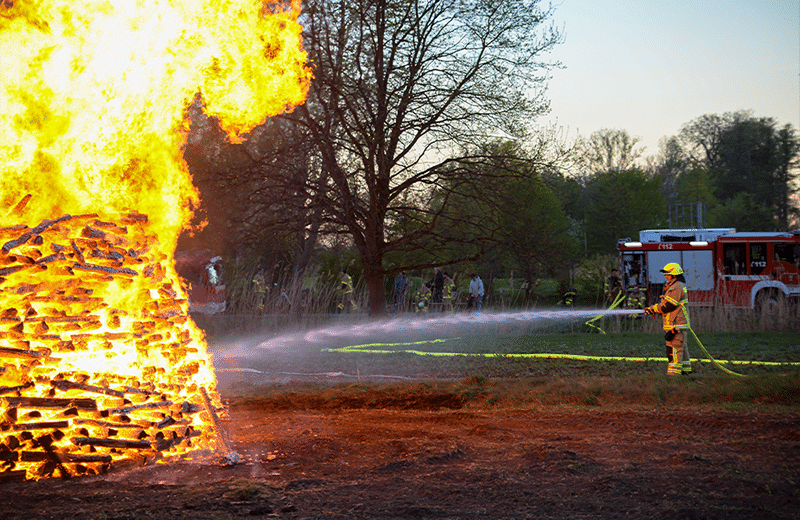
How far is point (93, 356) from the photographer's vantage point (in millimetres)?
5473

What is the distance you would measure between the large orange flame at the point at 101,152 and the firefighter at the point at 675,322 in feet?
22.6

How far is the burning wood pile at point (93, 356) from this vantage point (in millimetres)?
5043

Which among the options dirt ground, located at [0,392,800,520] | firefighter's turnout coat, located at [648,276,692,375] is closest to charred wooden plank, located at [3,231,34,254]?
dirt ground, located at [0,392,800,520]

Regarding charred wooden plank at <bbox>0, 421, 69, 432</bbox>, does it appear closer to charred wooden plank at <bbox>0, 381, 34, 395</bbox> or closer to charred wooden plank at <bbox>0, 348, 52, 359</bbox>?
charred wooden plank at <bbox>0, 381, 34, 395</bbox>

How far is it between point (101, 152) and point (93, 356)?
6.41 feet

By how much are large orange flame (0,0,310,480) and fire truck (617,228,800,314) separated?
50.6 feet

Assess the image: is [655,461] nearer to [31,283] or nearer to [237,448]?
[237,448]

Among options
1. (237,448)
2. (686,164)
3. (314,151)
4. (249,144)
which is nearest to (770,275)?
(314,151)

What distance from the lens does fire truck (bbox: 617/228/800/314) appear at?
65.3 ft

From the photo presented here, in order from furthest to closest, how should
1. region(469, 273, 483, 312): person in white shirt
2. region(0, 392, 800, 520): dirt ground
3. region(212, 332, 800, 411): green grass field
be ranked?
1. region(469, 273, 483, 312): person in white shirt
2. region(212, 332, 800, 411): green grass field
3. region(0, 392, 800, 520): dirt ground

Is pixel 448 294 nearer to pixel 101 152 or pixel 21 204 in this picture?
pixel 101 152

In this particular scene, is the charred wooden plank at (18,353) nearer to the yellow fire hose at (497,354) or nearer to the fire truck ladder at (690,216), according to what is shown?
the yellow fire hose at (497,354)

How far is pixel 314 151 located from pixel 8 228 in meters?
9.01

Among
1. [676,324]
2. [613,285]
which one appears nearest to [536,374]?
[676,324]
